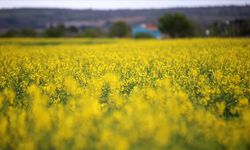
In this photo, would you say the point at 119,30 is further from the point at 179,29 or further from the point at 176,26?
the point at 179,29

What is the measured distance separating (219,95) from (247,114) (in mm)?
2288

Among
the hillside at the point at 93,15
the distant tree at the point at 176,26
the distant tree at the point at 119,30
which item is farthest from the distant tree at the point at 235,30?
the hillside at the point at 93,15

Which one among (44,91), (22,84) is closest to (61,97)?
(44,91)

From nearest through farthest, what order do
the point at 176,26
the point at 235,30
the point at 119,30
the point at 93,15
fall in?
the point at 235,30
the point at 176,26
the point at 119,30
the point at 93,15

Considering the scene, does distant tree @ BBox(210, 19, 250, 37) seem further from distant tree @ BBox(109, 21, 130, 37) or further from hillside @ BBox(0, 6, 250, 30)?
hillside @ BBox(0, 6, 250, 30)

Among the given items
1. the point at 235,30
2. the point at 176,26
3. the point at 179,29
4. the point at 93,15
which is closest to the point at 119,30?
the point at 176,26

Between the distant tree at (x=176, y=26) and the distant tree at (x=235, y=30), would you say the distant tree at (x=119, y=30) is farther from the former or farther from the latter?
the distant tree at (x=235, y=30)

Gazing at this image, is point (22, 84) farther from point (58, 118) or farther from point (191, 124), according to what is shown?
point (191, 124)

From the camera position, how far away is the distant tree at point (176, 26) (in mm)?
58781

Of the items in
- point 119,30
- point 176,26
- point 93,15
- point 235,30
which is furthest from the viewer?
point 93,15

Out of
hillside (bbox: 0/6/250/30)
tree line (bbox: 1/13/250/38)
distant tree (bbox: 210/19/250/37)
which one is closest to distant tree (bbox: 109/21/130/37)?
tree line (bbox: 1/13/250/38)

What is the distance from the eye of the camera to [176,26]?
5888 centimetres

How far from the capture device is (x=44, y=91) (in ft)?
29.2

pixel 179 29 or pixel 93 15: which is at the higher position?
pixel 179 29
